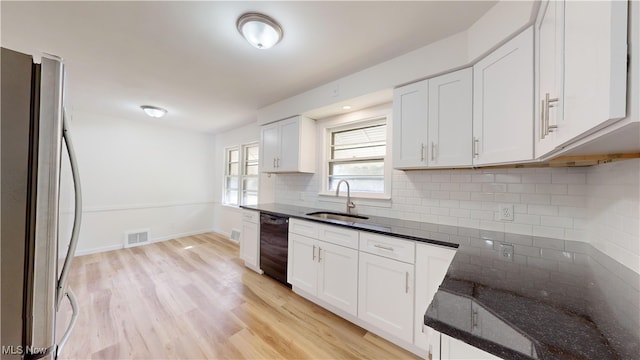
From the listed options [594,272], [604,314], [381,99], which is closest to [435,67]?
[381,99]

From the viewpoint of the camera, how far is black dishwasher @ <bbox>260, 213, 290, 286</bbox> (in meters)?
2.53

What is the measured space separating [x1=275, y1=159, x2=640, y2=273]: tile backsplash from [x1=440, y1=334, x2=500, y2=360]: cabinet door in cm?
95

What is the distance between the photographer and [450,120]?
1716mm

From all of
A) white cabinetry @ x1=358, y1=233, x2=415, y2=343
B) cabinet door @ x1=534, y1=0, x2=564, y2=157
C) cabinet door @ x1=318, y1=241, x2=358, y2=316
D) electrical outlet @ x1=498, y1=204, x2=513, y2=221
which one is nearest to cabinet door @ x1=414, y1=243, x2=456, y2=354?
white cabinetry @ x1=358, y1=233, x2=415, y2=343

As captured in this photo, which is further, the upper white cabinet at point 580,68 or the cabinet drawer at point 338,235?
the cabinet drawer at point 338,235

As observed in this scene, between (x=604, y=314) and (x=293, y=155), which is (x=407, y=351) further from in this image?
(x=293, y=155)

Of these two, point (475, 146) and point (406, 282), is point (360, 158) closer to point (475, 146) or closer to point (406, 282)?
point (475, 146)

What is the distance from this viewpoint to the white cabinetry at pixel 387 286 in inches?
63.2

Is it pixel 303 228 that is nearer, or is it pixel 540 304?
pixel 540 304

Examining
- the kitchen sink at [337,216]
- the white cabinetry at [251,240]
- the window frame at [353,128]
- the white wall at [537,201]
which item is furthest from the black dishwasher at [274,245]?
the white wall at [537,201]

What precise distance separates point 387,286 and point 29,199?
1.97 m

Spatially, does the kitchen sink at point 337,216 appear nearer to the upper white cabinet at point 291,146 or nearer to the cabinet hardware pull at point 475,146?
the upper white cabinet at point 291,146

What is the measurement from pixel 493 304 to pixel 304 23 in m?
1.87

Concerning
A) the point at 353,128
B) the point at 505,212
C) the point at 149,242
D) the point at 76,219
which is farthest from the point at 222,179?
the point at 505,212
